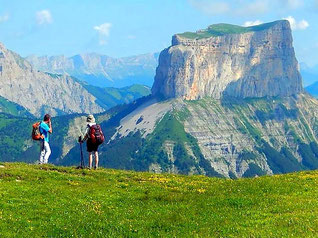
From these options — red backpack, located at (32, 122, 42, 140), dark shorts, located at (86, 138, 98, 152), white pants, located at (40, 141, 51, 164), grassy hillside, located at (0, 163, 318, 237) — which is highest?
red backpack, located at (32, 122, 42, 140)

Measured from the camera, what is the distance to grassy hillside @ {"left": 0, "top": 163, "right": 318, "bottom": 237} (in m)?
25.8

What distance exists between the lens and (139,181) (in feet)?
143

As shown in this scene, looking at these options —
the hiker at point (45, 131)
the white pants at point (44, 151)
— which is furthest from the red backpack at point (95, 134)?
the white pants at point (44, 151)

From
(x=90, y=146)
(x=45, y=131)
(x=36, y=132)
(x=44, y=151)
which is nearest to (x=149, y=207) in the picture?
(x=90, y=146)

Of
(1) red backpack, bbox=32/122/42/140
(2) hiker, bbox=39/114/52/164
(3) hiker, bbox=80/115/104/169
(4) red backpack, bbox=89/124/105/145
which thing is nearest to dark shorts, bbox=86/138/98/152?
(3) hiker, bbox=80/115/104/169

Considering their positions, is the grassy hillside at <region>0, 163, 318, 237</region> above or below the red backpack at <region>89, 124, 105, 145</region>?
below

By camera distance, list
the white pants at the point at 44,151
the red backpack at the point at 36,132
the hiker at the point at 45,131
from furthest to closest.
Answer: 1. the white pants at the point at 44,151
2. the hiker at the point at 45,131
3. the red backpack at the point at 36,132

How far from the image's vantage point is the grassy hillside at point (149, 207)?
25.8 m

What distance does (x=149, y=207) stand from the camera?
3156cm

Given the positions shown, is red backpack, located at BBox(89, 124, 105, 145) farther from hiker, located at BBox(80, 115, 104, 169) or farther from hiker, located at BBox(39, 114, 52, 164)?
hiker, located at BBox(39, 114, 52, 164)

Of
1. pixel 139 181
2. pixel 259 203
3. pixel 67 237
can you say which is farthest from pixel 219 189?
pixel 67 237

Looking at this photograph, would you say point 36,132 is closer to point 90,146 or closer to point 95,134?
point 90,146

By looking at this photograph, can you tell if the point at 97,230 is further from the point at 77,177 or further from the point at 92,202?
the point at 77,177

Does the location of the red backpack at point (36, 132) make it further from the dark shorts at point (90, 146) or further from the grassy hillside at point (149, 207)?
the dark shorts at point (90, 146)
